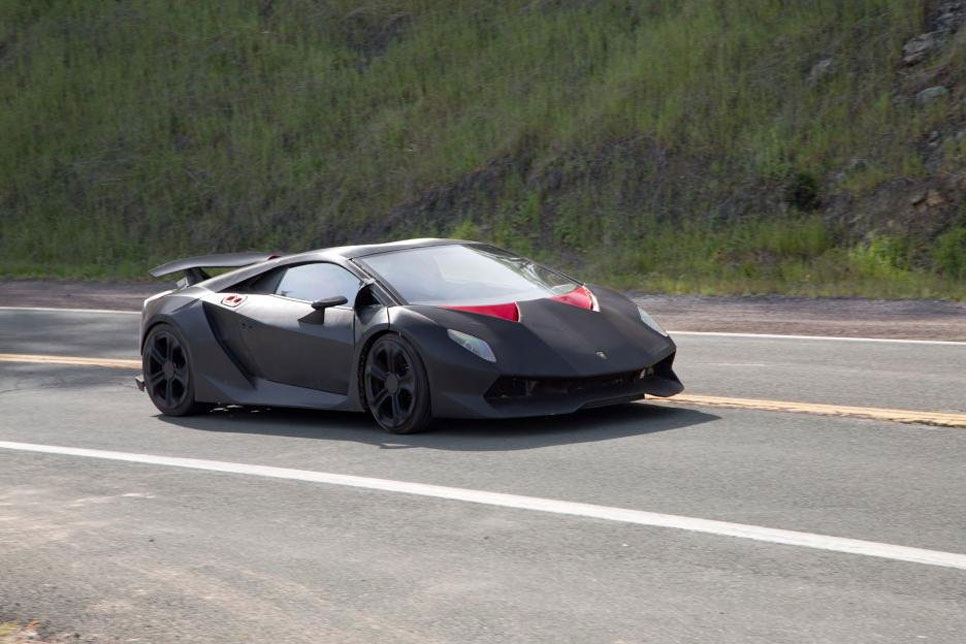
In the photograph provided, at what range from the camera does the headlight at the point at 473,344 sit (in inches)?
336

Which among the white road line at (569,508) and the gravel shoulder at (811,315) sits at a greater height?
the gravel shoulder at (811,315)

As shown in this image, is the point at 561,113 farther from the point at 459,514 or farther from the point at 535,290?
the point at 459,514

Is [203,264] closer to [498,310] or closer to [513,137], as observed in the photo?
[498,310]

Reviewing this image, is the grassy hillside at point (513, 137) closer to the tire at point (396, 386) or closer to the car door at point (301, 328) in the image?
the car door at point (301, 328)

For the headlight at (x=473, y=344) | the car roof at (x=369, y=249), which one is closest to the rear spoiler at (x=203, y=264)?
the car roof at (x=369, y=249)

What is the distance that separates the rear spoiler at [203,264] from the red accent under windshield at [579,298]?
2.40 metres

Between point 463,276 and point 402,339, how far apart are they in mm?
1026

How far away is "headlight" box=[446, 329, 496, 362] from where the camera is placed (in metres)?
8.52

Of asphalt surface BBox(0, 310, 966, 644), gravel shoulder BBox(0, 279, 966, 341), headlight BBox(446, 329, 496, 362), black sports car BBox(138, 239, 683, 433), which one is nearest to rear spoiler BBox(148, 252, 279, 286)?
black sports car BBox(138, 239, 683, 433)

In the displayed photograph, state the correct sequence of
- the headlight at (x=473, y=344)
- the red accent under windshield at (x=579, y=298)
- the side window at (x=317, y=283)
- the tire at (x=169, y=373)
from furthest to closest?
the tire at (x=169, y=373) < the side window at (x=317, y=283) < the red accent under windshield at (x=579, y=298) < the headlight at (x=473, y=344)

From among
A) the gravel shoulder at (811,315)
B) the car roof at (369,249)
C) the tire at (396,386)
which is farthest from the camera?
the gravel shoulder at (811,315)

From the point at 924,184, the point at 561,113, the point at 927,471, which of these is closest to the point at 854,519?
the point at 927,471

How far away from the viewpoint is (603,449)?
8133 millimetres

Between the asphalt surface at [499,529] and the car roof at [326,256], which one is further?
the car roof at [326,256]
